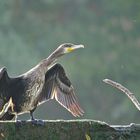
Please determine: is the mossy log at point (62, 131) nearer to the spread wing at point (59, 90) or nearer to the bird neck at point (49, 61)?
the bird neck at point (49, 61)

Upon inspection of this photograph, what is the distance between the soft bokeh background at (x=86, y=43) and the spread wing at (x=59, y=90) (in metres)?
11.6

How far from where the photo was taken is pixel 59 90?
8.14 m

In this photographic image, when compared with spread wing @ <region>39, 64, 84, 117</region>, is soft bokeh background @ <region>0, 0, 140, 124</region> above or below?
above

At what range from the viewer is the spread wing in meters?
7.91

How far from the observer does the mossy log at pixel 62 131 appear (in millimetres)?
6195

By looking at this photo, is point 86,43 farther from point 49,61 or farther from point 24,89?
point 24,89

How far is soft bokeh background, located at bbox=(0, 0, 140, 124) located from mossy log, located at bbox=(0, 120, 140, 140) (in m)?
13.3

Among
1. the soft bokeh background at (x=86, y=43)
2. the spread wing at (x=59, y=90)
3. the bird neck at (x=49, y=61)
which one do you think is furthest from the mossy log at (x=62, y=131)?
the soft bokeh background at (x=86, y=43)

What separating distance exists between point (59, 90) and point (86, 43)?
14669 millimetres

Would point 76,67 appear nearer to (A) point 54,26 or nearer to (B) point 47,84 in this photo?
(A) point 54,26

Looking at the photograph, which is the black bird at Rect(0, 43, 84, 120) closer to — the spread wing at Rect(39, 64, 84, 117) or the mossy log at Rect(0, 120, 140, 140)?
the spread wing at Rect(39, 64, 84, 117)

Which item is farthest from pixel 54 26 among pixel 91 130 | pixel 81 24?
pixel 91 130

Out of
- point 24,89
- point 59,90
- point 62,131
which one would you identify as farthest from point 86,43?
point 62,131

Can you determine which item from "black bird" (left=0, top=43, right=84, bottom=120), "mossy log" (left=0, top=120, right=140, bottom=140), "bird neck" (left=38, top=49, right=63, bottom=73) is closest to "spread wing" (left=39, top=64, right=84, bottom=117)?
"black bird" (left=0, top=43, right=84, bottom=120)
